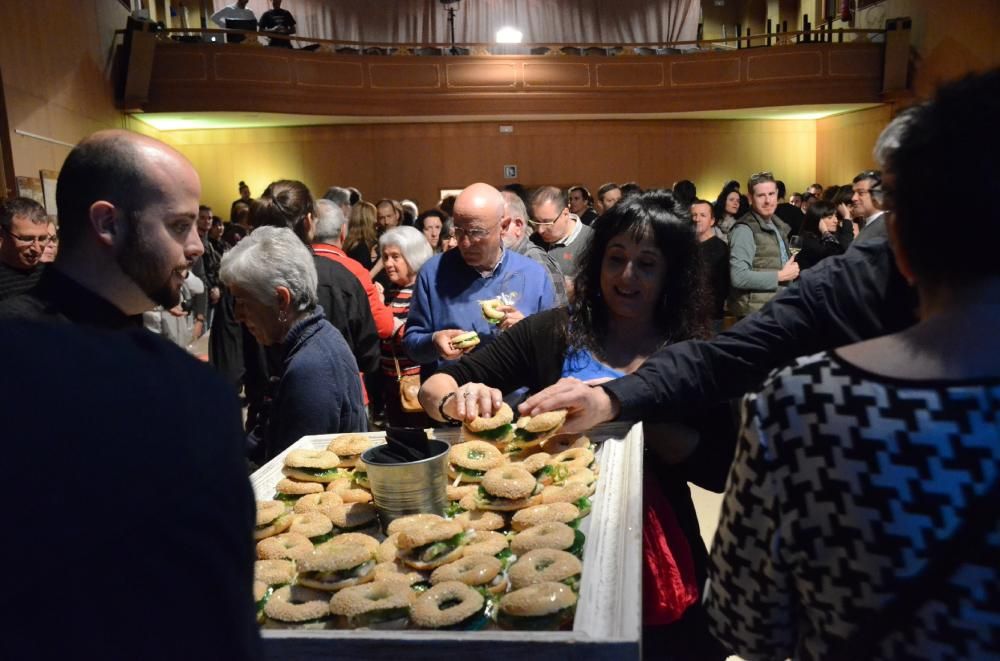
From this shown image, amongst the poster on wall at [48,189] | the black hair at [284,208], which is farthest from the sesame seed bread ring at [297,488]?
the poster on wall at [48,189]

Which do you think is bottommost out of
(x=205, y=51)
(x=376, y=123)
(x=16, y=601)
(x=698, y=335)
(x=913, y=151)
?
(x=698, y=335)

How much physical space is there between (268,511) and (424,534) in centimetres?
33

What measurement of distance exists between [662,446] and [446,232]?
462 cm

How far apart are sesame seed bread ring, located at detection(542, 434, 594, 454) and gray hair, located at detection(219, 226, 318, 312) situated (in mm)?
1061

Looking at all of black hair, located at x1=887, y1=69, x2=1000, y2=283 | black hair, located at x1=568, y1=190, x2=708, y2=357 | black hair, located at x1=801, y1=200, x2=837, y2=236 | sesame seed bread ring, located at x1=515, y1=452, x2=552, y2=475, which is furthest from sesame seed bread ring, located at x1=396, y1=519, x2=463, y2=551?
black hair, located at x1=801, y1=200, x2=837, y2=236

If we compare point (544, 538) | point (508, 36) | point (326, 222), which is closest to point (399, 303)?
point (326, 222)


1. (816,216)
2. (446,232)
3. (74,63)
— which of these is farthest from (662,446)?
(74,63)

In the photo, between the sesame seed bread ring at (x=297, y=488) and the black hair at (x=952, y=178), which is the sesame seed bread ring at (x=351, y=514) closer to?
the sesame seed bread ring at (x=297, y=488)

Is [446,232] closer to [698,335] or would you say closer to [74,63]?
[698,335]

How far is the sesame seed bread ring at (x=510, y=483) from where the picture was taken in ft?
4.83

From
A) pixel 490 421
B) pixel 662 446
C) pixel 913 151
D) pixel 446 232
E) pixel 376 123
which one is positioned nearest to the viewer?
pixel 913 151

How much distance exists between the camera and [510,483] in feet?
4.89

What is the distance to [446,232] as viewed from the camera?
6.34m

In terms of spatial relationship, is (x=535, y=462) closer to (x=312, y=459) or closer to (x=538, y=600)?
(x=312, y=459)
